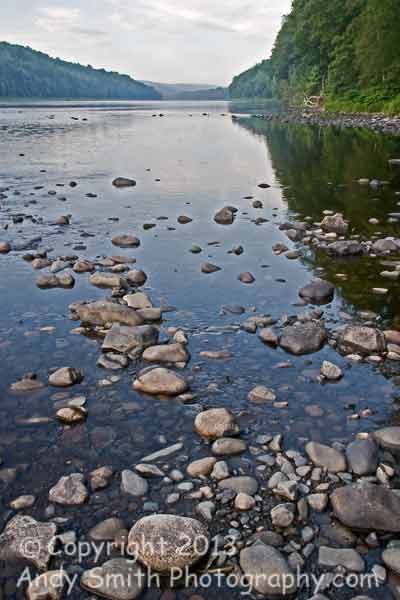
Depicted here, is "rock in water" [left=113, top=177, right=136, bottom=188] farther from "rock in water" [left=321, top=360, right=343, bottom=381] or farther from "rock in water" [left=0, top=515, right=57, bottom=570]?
"rock in water" [left=0, top=515, right=57, bottom=570]

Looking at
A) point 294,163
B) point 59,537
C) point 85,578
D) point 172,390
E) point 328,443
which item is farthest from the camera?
point 294,163

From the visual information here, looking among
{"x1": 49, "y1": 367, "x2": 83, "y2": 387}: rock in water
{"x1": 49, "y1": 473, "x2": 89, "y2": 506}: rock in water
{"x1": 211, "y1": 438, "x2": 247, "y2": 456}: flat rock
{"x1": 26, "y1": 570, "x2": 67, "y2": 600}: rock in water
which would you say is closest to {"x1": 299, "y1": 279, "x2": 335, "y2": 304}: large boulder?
{"x1": 211, "y1": 438, "x2": 247, "y2": 456}: flat rock

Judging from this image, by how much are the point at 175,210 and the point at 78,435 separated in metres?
14.0

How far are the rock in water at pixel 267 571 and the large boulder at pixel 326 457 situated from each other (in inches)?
54.3

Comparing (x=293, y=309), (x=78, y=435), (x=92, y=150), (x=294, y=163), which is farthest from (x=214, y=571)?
(x=92, y=150)

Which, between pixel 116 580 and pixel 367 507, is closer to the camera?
pixel 116 580

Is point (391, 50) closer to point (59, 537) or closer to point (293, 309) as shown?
point (293, 309)

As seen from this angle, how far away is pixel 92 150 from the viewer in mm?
40000

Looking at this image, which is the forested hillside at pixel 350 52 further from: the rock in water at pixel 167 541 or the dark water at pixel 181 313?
the rock in water at pixel 167 541

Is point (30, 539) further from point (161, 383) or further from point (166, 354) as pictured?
point (166, 354)

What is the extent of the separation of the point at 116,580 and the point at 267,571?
4.19 feet

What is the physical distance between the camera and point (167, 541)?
453cm

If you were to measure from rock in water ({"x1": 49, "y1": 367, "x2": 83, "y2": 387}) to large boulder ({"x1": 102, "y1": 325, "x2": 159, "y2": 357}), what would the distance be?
94cm

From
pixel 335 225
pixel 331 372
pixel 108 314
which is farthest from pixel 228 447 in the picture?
pixel 335 225
